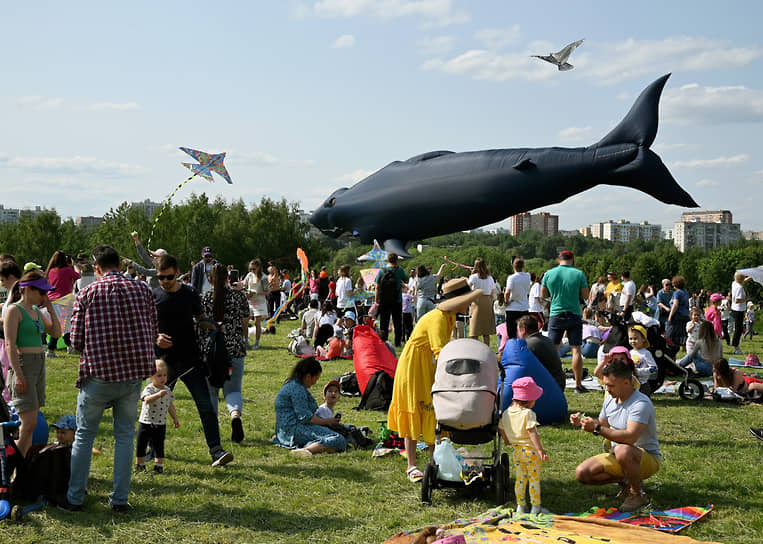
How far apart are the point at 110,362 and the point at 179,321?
1080 mm

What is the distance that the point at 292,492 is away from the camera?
524cm

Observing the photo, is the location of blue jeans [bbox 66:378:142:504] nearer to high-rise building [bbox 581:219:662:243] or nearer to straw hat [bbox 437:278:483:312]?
straw hat [bbox 437:278:483:312]

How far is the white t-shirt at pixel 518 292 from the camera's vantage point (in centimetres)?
1231

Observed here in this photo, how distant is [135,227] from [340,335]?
47507 mm

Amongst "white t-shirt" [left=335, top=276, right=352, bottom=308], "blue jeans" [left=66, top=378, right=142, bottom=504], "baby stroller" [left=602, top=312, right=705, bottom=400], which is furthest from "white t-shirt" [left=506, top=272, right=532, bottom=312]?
"blue jeans" [left=66, top=378, right=142, bottom=504]

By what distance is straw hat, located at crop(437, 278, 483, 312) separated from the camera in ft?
17.0

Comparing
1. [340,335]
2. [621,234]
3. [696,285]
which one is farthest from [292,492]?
[621,234]

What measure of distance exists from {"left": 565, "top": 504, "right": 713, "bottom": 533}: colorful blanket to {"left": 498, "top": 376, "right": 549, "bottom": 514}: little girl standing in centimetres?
32

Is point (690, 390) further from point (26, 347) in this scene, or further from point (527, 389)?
point (26, 347)

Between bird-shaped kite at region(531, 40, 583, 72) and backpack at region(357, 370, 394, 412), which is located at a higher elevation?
bird-shaped kite at region(531, 40, 583, 72)

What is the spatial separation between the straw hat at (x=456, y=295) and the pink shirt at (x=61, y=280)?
26.7ft

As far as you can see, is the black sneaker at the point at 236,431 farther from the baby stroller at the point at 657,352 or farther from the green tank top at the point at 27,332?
the baby stroller at the point at 657,352

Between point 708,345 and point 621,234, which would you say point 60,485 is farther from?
point 621,234

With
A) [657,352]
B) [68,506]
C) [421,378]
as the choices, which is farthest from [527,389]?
[657,352]
